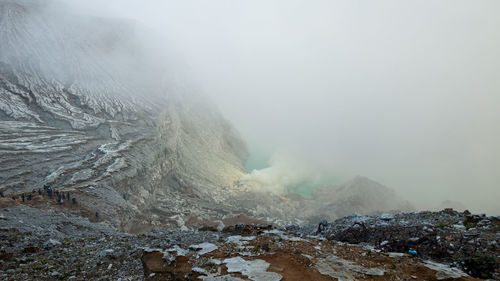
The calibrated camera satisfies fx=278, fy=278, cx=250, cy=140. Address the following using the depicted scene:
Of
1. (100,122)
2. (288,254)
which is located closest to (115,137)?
(100,122)

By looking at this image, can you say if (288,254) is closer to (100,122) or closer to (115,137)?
(115,137)

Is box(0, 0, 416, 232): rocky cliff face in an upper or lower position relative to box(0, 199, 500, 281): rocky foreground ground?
upper


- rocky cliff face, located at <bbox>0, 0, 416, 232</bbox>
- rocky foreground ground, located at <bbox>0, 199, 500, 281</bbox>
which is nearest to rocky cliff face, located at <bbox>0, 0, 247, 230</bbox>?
rocky cliff face, located at <bbox>0, 0, 416, 232</bbox>

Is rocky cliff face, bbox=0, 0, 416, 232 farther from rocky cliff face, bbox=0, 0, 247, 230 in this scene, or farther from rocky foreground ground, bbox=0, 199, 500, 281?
rocky foreground ground, bbox=0, 199, 500, 281

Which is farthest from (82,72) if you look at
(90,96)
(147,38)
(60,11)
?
(147,38)

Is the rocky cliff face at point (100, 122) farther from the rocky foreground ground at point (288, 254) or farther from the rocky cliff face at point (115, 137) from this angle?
the rocky foreground ground at point (288, 254)

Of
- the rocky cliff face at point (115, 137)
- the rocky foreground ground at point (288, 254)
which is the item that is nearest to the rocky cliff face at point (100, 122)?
the rocky cliff face at point (115, 137)

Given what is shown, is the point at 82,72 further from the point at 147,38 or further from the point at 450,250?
the point at 450,250
